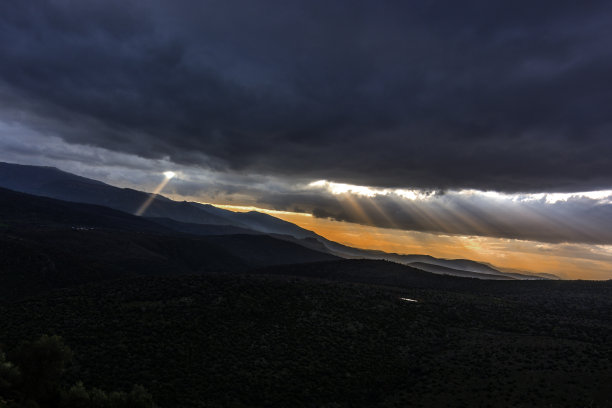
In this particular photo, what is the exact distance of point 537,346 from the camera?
58094 millimetres

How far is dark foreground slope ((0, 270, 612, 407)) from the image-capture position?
41594mm

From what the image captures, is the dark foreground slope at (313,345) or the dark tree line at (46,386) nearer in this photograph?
the dark tree line at (46,386)

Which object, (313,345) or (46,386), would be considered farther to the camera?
(313,345)

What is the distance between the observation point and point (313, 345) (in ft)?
188

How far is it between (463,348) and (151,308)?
197 ft

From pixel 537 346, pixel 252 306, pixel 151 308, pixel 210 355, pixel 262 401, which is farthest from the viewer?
pixel 252 306

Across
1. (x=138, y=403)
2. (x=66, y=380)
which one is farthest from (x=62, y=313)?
(x=138, y=403)

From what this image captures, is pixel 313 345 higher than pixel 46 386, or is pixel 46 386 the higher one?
pixel 46 386

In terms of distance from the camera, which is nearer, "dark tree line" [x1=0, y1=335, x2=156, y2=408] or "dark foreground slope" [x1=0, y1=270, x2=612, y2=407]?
"dark tree line" [x1=0, y1=335, x2=156, y2=408]

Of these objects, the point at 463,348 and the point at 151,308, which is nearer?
the point at 463,348

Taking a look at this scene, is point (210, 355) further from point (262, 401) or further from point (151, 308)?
point (151, 308)

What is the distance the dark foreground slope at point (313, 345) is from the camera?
41594 millimetres

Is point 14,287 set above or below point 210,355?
below

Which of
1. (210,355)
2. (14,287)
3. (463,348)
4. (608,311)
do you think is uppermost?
(608,311)
